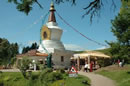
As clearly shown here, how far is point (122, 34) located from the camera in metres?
16.1

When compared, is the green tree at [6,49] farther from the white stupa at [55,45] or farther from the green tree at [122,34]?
the green tree at [122,34]

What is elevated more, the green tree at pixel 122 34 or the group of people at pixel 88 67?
the green tree at pixel 122 34

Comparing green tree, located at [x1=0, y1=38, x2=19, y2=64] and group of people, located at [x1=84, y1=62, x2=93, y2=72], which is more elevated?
green tree, located at [x1=0, y1=38, x2=19, y2=64]

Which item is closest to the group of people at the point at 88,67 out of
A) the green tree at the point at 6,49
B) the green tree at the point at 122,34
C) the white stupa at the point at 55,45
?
the green tree at the point at 122,34

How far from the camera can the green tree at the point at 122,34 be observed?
1497 cm

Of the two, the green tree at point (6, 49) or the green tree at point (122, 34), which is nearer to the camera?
the green tree at point (122, 34)

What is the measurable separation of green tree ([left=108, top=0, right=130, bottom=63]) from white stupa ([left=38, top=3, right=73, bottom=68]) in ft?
35.5

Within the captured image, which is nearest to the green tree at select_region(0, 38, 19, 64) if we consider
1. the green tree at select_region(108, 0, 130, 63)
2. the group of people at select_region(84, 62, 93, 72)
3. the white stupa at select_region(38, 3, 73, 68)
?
the white stupa at select_region(38, 3, 73, 68)

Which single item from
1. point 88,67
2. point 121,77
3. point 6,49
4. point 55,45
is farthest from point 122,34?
point 6,49

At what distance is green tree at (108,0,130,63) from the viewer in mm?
14974

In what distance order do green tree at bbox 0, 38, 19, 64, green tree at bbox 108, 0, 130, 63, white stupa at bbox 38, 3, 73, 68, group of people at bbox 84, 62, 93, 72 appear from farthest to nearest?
1. green tree at bbox 0, 38, 19, 64
2. white stupa at bbox 38, 3, 73, 68
3. group of people at bbox 84, 62, 93, 72
4. green tree at bbox 108, 0, 130, 63

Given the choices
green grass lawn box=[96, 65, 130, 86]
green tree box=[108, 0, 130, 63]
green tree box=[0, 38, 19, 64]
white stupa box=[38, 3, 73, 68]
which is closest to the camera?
green grass lawn box=[96, 65, 130, 86]

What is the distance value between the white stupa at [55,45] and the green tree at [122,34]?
426 inches

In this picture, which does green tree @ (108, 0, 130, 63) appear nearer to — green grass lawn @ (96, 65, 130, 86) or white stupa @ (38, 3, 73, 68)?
green grass lawn @ (96, 65, 130, 86)
